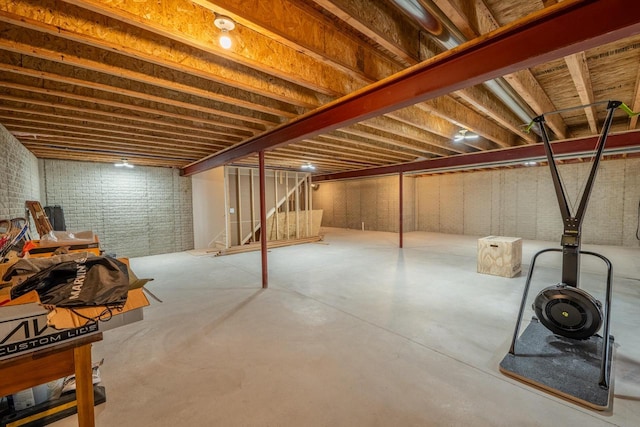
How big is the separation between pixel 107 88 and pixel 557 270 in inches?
286

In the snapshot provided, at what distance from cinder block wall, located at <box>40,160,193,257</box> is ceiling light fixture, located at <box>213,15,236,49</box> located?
5.83m

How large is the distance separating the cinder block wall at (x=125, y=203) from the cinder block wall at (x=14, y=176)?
1.04 metres

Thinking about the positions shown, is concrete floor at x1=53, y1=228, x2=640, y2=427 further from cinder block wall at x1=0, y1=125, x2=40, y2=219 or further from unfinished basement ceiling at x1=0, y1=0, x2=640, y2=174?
unfinished basement ceiling at x1=0, y1=0, x2=640, y2=174

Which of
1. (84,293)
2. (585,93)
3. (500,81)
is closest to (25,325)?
(84,293)

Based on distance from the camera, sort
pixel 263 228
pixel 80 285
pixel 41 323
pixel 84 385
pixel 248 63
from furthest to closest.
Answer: pixel 263 228 → pixel 248 63 → pixel 80 285 → pixel 84 385 → pixel 41 323

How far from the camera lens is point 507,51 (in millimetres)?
1680

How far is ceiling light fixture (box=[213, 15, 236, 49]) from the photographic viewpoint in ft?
5.55

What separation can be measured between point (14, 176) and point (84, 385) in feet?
15.0

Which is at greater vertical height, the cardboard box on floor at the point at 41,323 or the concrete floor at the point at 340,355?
the cardboard box on floor at the point at 41,323

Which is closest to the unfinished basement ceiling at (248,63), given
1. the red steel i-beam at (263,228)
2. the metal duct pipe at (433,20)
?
the metal duct pipe at (433,20)

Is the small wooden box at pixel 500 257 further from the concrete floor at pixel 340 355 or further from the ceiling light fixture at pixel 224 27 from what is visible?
the ceiling light fixture at pixel 224 27

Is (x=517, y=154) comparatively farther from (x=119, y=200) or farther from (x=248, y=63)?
Answer: (x=119, y=200)

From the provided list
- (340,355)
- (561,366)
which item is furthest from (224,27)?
(561,366)

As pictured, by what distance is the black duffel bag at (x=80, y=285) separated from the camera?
4.19ft
